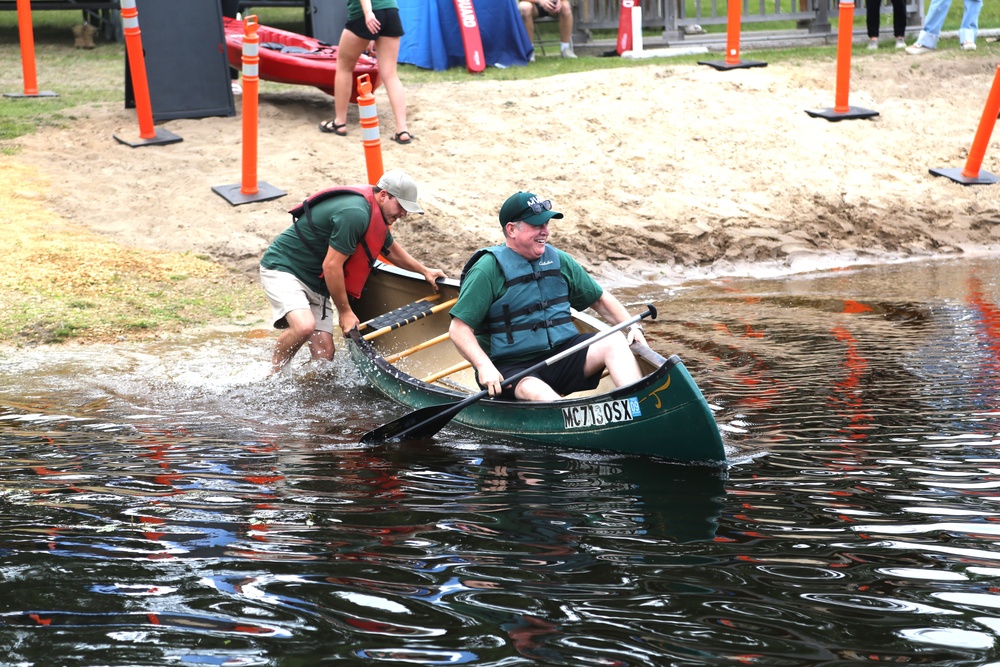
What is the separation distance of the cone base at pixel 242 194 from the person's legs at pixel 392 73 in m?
1.73

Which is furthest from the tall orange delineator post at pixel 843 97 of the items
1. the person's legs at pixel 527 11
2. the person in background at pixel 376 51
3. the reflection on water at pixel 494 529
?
the reflection on water at pixel 494 529

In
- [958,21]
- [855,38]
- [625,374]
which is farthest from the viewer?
[958,21]

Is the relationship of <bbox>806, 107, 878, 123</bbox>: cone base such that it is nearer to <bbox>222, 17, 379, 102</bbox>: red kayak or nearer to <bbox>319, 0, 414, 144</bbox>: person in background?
<bbox>319, 0, 414, 144</bbox>: person in background

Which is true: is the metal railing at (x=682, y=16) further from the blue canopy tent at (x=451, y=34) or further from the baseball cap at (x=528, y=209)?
the baseball cap at (x=528, y=209)

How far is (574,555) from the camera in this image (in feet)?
14.2

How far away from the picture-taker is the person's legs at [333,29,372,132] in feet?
37.8

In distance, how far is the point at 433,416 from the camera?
19.9 feet

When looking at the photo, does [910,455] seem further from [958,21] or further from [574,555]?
[958,21]

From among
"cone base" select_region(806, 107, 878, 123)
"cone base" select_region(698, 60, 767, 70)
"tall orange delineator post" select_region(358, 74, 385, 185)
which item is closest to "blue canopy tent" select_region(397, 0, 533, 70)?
"cone base" select_region(698, 60, 767, 70)

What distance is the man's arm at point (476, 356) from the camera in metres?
5.95

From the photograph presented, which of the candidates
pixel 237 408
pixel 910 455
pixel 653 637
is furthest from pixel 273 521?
pixel 910 455

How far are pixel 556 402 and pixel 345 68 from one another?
7.10 metres

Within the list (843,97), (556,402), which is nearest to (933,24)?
(843,97)

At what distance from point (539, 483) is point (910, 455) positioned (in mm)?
1765
